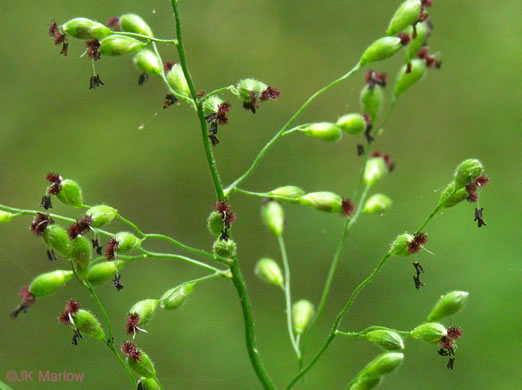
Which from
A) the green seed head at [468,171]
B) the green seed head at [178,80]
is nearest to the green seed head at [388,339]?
the green seed head at [468,171]

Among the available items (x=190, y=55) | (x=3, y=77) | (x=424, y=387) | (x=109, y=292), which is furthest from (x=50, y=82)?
(x=424, y=387)

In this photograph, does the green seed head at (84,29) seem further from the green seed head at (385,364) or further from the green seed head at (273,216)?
the green seed head at (385,364)

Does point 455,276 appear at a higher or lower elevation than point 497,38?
lower

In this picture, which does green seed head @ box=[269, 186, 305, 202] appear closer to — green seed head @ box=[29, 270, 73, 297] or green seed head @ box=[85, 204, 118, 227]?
green seed head @ box=[85, 204, 118, 227]

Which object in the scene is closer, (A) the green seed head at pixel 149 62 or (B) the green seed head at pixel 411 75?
(A) the green seed head at pixel 149 62

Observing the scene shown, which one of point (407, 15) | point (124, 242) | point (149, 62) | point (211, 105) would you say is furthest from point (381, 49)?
point (124, 242)

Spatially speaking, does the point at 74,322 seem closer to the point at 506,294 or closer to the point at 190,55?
the point at 506,294

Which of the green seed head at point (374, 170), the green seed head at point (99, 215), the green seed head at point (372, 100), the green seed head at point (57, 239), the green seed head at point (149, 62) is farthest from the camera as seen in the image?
the green seed head at point (374, 170)
